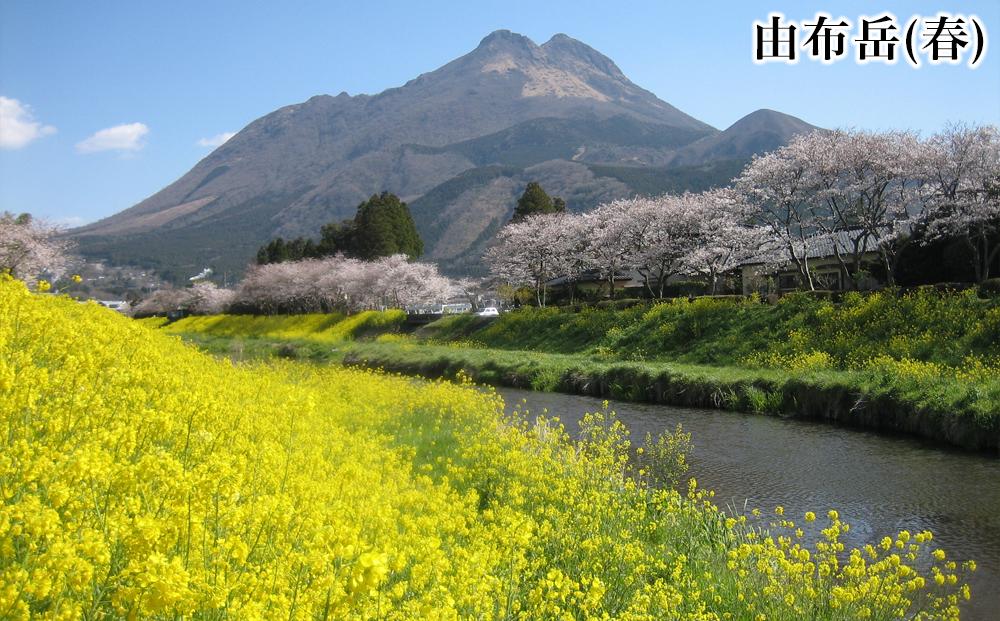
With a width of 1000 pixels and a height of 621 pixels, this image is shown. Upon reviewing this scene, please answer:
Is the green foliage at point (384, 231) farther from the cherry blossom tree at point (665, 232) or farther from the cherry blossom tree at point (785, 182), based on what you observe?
the cherry blossom tree at point (785, 182)

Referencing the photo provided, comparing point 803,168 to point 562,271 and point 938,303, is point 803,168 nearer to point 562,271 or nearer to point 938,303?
point 938,303

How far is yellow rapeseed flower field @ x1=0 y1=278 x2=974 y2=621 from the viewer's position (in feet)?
9.31

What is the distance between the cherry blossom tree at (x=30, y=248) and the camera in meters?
31.7

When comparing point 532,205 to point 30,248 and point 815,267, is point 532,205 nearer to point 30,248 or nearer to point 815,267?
point 815,267

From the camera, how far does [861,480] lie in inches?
431

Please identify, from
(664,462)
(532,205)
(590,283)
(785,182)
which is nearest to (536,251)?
(590,283)

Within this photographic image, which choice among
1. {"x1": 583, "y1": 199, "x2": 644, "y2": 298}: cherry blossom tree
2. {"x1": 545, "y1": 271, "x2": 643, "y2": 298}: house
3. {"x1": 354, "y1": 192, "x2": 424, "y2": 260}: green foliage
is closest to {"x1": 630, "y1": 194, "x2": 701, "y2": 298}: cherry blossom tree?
{"x1": 583, "y1": 199, "x2": 644, "y2": 298}: cherry blossom tree

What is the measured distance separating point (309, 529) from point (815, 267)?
40.7 metres

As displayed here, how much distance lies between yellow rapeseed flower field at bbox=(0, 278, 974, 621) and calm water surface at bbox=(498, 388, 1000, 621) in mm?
519

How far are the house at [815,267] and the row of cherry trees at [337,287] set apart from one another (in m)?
27.0

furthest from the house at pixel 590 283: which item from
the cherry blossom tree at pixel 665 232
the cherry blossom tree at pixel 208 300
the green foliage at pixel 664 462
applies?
the green foliage at pixel 664 462

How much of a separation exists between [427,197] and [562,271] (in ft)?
478

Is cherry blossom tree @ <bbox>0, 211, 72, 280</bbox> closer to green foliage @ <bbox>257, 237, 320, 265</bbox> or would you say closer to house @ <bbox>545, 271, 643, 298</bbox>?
house @ <bbox>545, 271, 643, 298</bbox>

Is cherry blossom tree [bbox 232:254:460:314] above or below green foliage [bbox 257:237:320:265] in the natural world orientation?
below
